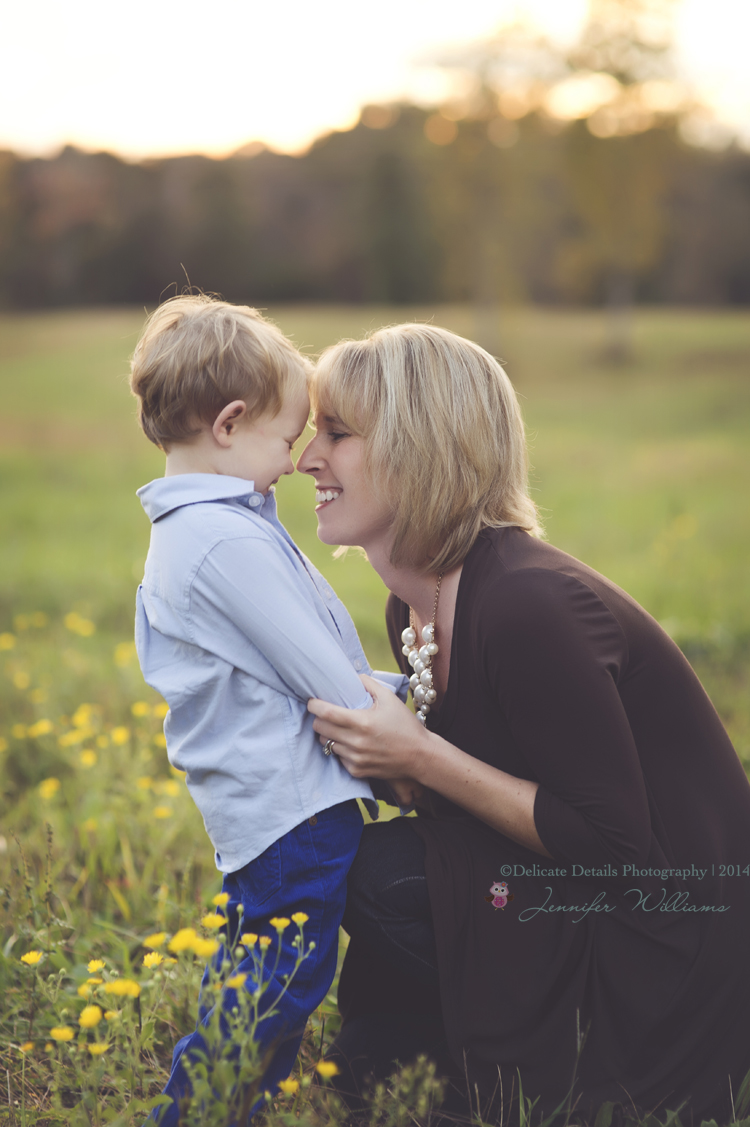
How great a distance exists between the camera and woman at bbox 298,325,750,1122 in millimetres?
1775

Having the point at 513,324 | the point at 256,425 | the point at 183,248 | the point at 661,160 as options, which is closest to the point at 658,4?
the point at 661,160

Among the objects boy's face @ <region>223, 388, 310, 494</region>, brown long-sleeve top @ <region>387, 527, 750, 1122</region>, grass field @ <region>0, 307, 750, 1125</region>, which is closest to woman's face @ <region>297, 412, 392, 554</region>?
boy's face @ <region>223, 388, 310, 494</region>

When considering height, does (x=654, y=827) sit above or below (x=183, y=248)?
below

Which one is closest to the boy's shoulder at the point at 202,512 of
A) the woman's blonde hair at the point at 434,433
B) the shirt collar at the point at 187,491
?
the shirt collar at the point at 187,491

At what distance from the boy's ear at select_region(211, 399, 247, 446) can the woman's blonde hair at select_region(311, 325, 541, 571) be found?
0.25 metres

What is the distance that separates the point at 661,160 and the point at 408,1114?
23.8 m

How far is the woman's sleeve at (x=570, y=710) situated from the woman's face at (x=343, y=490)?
0.41 metres

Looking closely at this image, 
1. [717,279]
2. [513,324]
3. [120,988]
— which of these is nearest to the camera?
[120,988]

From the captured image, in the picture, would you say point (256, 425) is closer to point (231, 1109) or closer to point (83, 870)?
point (231, 1109)

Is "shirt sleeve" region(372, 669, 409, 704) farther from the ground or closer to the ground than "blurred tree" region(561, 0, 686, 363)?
closer to the ground

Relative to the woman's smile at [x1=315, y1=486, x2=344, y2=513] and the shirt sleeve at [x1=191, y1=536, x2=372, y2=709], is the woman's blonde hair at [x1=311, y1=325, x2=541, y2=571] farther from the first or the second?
the shirt sleeve at [x1=191, y1=536, x2=372, y2=709]

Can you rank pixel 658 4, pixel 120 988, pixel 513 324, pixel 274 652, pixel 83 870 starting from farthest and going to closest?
pixel 513 324 → pixel 658 4 → pixel 83 870 → pixel 274 652 → pixel 120 988

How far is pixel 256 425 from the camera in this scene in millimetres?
1987
